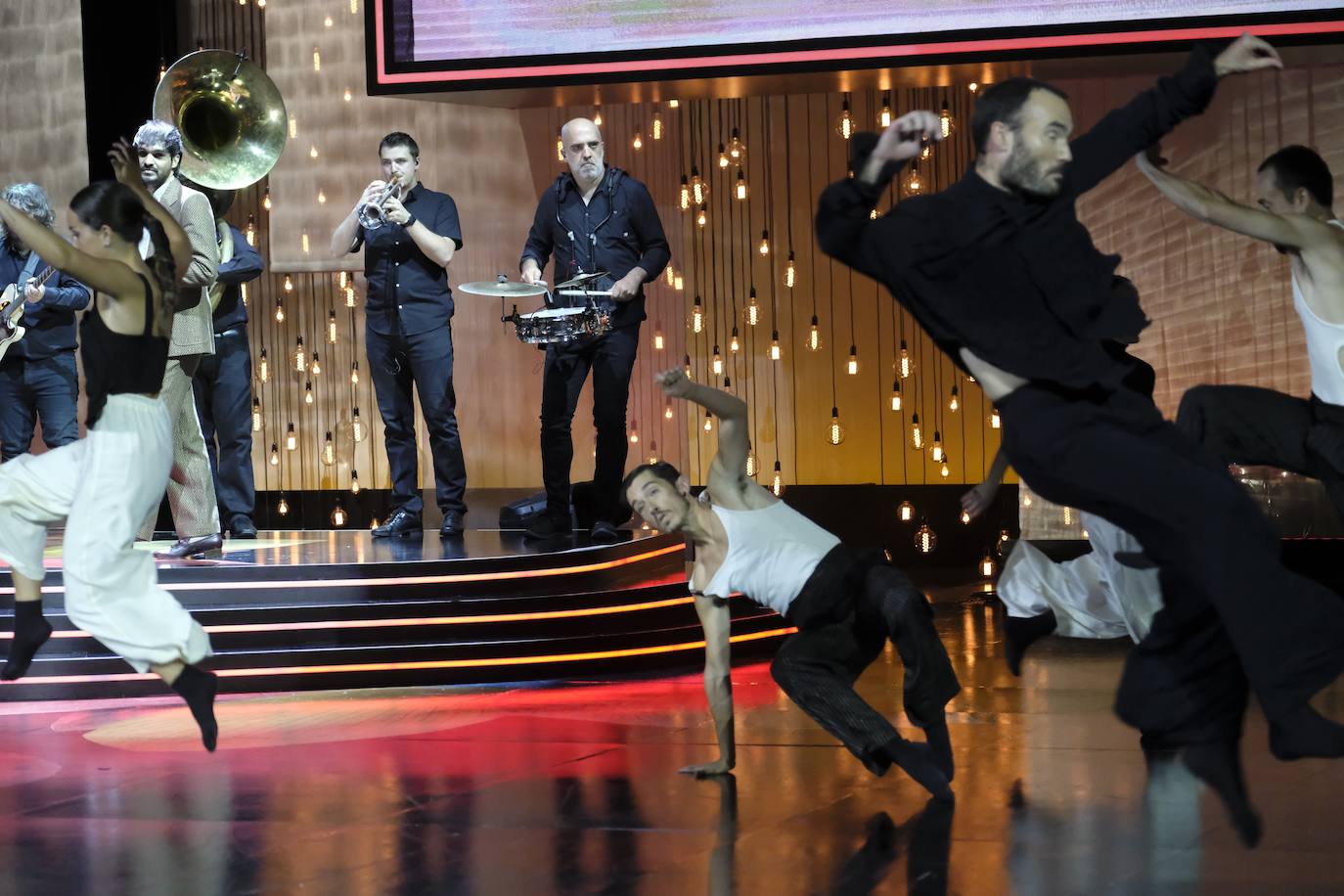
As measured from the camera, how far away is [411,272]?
7.10 meters

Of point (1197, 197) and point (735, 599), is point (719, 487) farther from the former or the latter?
point (735, 599)

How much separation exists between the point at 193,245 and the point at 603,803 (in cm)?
241

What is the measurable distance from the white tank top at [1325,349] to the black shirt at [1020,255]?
3.93 feet

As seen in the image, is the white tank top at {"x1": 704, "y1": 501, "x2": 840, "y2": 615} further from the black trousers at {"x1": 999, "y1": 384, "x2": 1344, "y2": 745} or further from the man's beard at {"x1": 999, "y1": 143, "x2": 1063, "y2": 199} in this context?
the man's beard at {"x1": 999, "y1": 143, "x2": 1063, "y2": 199}

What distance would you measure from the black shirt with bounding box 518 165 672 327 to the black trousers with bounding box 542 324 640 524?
0.15 metres

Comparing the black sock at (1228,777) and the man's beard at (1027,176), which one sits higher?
the man's beard at (1027,176)

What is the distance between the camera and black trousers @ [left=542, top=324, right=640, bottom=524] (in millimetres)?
6941

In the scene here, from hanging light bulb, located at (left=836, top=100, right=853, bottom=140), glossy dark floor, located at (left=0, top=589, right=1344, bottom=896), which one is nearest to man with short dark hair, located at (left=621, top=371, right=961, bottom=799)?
glossy dark floor, located at (left=0, top=589, right=1344, bottom=896)

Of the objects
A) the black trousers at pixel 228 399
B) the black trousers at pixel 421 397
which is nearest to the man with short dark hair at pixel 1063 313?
the black trousers at pixel 421 397

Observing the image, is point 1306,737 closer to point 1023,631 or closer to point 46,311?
point 1023,631

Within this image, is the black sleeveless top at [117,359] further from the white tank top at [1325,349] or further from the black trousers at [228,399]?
the black trousers at [228,399]

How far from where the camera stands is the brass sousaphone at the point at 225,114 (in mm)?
6773

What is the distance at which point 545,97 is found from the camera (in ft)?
26.6

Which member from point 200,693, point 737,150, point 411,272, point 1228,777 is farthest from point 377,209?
point 737,150
